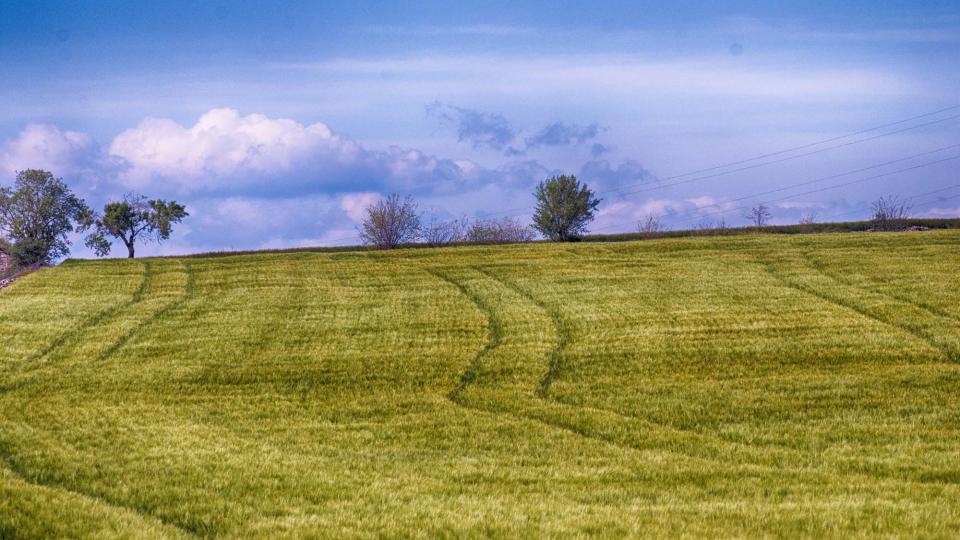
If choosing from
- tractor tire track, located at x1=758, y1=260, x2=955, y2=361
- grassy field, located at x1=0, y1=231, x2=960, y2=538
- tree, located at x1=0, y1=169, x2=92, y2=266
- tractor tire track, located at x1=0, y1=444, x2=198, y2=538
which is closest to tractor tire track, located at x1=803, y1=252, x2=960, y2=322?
grassy field, located at x1=0, y1=231, x2=960, y2=538

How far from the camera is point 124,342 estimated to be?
3669 centimetres

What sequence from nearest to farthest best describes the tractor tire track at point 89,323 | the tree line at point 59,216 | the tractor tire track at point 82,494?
1. the tractor tire track at point 82,494
2. the tractor tire track at point 89,323
3. the tree line at point 59,216

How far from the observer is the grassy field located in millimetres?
14648

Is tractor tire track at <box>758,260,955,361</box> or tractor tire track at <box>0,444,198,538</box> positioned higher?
tractor tire track at <box>758,260,955,361</box>

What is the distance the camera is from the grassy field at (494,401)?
14.6m

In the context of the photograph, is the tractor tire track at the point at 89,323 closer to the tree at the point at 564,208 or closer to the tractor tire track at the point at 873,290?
the tractor tire track at the point at 873,290

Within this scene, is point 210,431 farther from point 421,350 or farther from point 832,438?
point 832,438

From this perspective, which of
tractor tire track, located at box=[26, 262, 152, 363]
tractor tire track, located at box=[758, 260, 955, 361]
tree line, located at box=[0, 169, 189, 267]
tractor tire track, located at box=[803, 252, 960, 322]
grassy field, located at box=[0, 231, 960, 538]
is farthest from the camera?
tree line, located at box=[0, 169, 189, 267]

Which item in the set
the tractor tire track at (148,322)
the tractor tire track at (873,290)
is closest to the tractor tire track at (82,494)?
the tractor tire track at (148,322)

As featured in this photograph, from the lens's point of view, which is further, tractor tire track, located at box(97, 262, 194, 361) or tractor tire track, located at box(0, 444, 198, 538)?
tractor tire track, located at box(97, 262, 194, 361)

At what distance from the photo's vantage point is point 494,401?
26266mm

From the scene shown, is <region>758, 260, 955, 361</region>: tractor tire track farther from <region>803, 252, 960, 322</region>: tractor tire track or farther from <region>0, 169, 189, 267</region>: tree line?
<region>0, 169, 189, 267</region>: tree line

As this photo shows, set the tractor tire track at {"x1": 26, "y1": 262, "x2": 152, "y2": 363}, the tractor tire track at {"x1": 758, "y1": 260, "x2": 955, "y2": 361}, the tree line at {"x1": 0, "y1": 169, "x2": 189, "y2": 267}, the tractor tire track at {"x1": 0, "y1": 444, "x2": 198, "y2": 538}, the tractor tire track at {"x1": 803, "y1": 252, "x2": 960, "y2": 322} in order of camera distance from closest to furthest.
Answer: the tractor tire track at {"x1": 0, "y1": 444, "x2": 198, "y2": 538} < the tractor tire track at {"x1": 758, "y1": 260, "x2": 955, "y2": 361} < the tractor tire track at {"x1": 26, "y1": 262, "x2": 152, "y2": 363} < the tractor tire track at {"x1": 803, "y1": 252, "x2": 960, "y2": 322} < the tree line at {"x1": 0, "y1": 169, "x2": 189, "y2": 267}

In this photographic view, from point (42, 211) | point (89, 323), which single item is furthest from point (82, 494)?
point (42, 211)
